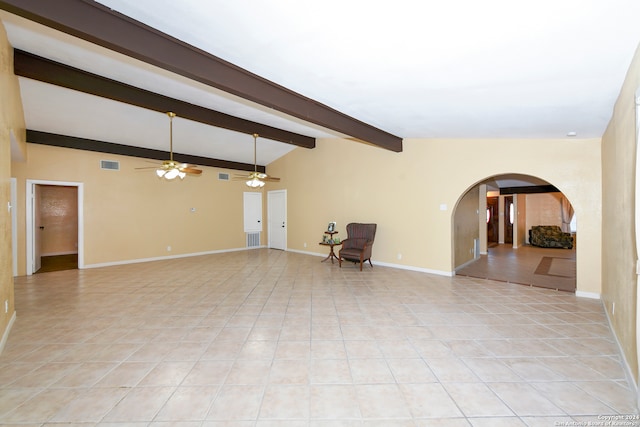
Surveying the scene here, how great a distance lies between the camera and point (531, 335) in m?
3.09

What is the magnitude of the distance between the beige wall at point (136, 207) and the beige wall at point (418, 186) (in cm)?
217

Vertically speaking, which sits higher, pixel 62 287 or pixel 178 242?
pixel 178 242

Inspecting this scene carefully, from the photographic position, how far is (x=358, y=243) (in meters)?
6.87

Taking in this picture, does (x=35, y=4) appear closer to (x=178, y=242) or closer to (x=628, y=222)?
(x=628, y=222)

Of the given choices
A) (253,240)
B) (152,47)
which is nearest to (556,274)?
(152,47)

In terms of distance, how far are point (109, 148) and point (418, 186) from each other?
6.99 m

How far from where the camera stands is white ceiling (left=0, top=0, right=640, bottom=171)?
182 centimetres

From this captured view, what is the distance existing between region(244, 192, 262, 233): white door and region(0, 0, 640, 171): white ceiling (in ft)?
17.5

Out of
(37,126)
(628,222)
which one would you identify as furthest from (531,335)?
(37,126)

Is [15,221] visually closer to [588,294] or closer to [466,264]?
[466,264]

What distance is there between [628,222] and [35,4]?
468 cm

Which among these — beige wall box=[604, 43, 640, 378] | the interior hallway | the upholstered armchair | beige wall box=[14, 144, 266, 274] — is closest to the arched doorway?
the interior hallway

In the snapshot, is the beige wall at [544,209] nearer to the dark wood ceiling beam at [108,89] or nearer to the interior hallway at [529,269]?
the interior hallway at [529,269]

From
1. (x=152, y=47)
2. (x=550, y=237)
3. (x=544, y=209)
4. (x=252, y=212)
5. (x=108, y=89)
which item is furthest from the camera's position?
(x=544, y=209)
